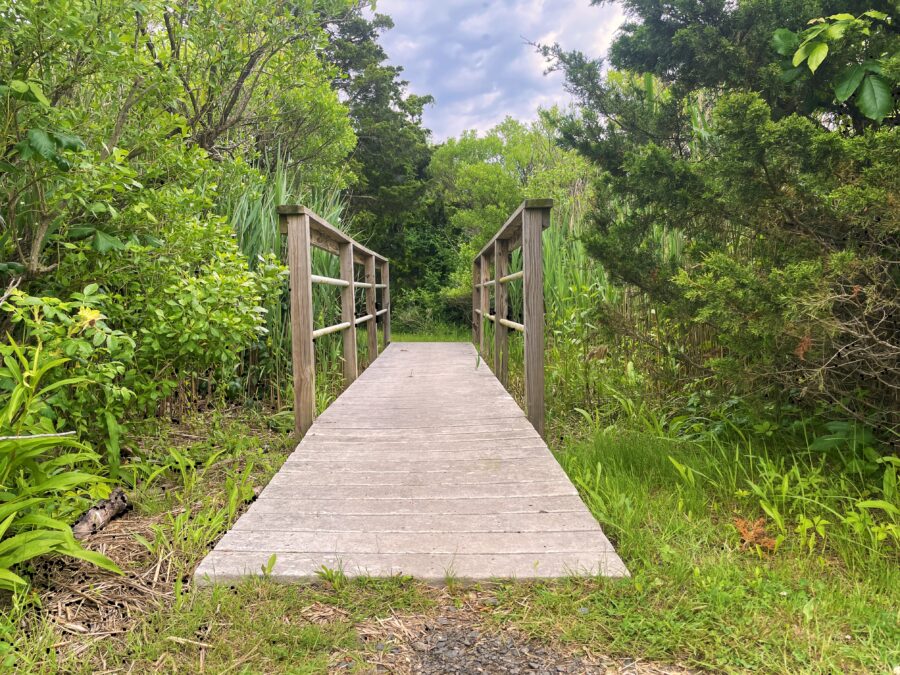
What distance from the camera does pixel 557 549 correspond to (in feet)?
4.49

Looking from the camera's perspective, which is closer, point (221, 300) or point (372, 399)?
point (221, 300)

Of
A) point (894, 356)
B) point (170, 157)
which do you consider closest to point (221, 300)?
point (170, 157)

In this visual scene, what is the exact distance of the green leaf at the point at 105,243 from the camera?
170 centimetres

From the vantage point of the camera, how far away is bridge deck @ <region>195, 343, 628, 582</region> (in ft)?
4.30

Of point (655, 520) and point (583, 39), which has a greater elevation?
point (583, 39)

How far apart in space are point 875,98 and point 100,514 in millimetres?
2573

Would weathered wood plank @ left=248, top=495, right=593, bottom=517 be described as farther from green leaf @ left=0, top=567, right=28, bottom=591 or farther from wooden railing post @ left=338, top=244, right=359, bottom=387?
wooden railing post @ left=338, top=244, right=359, bottom=387

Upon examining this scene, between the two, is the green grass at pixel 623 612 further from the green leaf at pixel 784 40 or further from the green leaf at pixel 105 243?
the green leaf at pixel 784 40

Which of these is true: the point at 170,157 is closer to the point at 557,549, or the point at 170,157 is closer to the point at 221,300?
the point at 221,300

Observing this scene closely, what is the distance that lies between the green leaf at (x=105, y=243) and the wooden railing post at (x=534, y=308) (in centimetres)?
166

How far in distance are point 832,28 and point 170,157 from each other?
7.44 ft

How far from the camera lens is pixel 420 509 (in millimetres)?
1637

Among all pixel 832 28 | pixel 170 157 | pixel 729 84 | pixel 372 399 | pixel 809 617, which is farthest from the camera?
pixel 372 399

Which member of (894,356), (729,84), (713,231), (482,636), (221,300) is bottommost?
(482,636)
